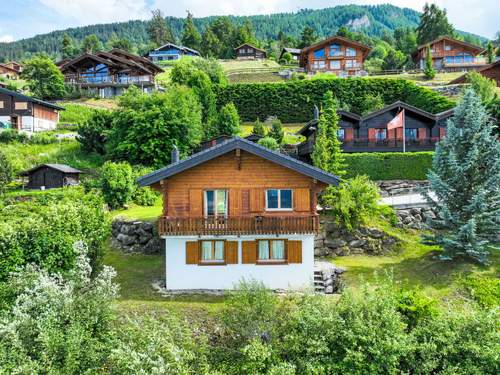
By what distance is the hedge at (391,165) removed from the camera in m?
31.9

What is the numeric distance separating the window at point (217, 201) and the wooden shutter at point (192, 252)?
176 centimetres

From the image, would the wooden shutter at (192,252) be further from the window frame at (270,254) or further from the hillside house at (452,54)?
the hillside house at (452,54)

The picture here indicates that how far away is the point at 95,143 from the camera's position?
42500 millimetres

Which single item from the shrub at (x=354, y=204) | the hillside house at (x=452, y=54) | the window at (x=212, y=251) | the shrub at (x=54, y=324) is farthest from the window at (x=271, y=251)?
the hillside house at (x=452, y=54)

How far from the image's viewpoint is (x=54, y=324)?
526 inches

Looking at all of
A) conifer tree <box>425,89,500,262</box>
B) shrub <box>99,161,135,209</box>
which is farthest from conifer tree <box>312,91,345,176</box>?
shrub <box>99,161,135,209</box>

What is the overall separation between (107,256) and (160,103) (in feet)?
60.7

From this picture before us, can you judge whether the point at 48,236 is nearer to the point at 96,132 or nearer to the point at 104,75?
the point at 96,132

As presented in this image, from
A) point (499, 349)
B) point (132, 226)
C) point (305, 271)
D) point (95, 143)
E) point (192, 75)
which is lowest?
point (499, 349)

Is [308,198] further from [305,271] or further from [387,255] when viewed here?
[387,255]

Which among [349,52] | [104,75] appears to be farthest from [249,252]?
[349,52]

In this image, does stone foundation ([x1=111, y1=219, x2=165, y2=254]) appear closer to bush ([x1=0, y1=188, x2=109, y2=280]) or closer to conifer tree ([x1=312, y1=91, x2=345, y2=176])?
bush ([x1=0, y1=188, x2=109, y2=280])

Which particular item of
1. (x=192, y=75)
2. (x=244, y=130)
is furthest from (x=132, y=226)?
(x=192, y=75)

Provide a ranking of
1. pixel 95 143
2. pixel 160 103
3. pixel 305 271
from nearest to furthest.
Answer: pixel 305 271 < pixel 160 103 < pixel 95 143
